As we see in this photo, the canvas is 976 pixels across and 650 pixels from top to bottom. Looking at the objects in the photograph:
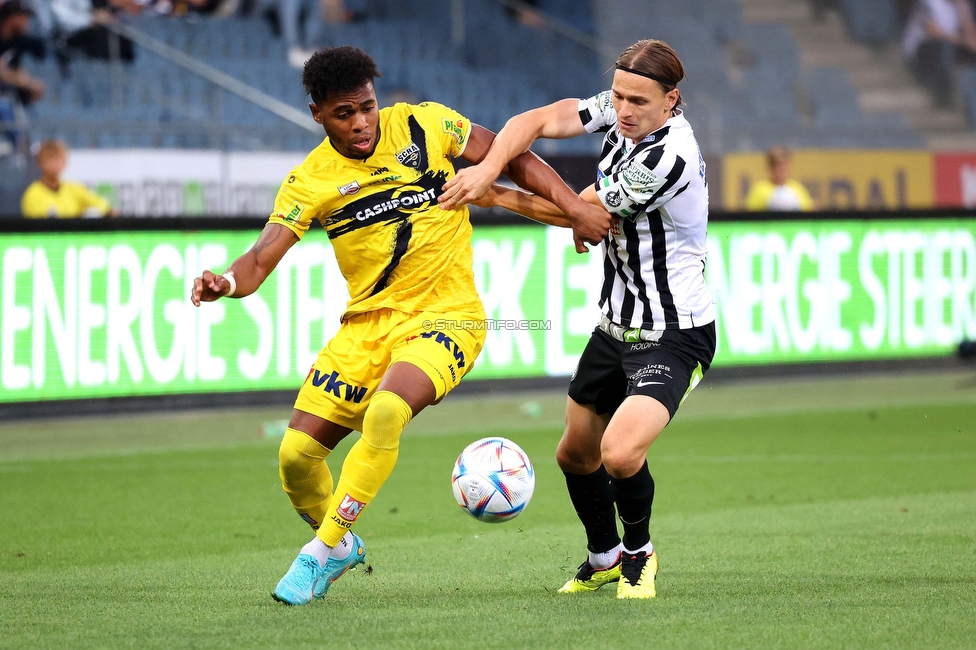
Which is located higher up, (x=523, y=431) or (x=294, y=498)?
(x=294, y=498)

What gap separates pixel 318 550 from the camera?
5195mm

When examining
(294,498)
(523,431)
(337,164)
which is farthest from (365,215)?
(523,431)

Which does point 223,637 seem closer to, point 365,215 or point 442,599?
point 442,599

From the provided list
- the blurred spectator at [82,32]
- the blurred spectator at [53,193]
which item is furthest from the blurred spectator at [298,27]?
the blurred spectator at [53,193]

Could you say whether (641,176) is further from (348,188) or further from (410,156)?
(348,188)

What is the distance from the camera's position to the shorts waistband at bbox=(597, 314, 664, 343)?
5316mm

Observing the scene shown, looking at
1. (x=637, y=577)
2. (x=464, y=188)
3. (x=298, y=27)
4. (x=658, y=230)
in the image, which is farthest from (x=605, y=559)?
(x=298, y=27)

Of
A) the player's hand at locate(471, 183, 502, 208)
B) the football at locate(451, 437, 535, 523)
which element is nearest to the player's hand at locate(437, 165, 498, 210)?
the player's hand at locate(471, 183, 502, 208)

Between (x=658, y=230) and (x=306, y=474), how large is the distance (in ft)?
5.51

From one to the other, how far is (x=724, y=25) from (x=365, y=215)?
16.5 m

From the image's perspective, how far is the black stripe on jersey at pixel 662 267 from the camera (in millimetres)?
5324

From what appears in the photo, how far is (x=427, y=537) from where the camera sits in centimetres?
708

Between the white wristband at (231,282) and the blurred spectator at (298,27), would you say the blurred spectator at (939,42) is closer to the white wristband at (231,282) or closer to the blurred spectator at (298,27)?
the blurred spectator at (298,27)

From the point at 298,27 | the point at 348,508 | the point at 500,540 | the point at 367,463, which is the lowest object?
the point at 500,540
